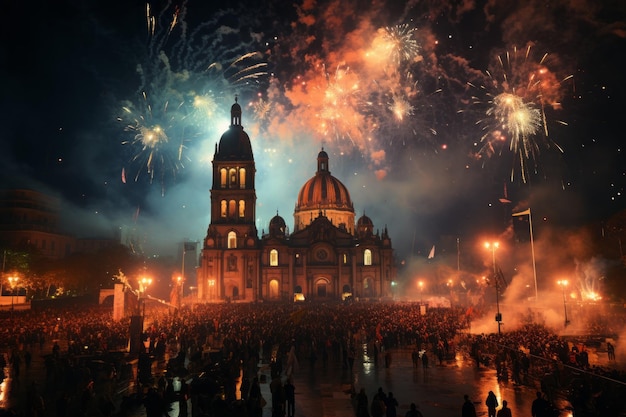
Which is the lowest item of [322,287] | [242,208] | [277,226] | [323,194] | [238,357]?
[238,357]

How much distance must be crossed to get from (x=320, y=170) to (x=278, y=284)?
29.8 meters

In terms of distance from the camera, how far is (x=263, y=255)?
81.9 metres

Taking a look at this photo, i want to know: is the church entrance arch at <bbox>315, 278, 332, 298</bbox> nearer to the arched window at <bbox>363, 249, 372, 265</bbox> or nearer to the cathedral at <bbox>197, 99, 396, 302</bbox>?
the cathedral at <bbox>197, 99, 396, 302</bbox>

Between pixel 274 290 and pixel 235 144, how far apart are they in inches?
993

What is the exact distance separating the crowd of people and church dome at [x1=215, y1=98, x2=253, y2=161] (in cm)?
4530

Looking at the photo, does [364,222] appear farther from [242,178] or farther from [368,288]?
[242,178]

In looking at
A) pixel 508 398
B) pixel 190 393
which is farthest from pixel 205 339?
pixel 508 398

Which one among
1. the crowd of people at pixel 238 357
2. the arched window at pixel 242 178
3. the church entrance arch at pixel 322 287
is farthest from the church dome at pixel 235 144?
the crowd of people at pixel 238 357

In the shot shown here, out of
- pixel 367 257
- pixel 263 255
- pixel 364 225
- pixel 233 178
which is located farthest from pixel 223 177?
pixel 364 225

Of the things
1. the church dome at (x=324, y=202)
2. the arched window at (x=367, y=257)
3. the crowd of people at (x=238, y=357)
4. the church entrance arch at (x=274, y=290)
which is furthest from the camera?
the church dome at (x=324, y=202)

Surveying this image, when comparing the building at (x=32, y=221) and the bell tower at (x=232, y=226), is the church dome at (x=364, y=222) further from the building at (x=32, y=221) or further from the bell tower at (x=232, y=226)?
the building at (x=32, y=221)

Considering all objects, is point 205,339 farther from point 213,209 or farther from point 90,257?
point 213,209

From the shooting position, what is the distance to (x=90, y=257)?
224 ft

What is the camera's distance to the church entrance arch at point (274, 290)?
79869 mm
